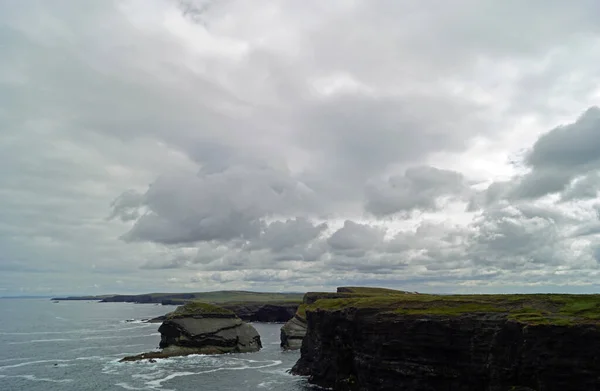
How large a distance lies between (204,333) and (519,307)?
322 ft

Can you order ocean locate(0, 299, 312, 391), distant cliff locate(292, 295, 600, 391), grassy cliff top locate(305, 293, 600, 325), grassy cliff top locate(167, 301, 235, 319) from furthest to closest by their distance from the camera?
grassy cliff top locate(167, 301, 235, 319)
ocean locate(0, 299, 312, 391)
grassy cliff top locate(305, 293, 600, 325)
distant cliff locate(292, 295, 600, 391)

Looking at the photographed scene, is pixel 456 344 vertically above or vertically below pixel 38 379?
above

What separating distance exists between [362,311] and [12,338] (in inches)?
6153

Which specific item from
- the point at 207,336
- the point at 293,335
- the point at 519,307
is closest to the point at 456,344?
the point at 519,307

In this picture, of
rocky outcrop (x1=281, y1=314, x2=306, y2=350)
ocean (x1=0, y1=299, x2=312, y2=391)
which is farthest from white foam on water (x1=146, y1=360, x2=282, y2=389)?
rocky outcrop (x1=281, y1=314, x2=306, y2=350)

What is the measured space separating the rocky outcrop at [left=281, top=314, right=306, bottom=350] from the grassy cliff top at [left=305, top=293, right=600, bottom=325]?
192ft

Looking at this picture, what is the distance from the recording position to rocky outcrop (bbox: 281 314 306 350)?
151462mm

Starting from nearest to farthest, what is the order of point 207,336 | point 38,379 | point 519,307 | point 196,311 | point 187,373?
point 519,307, point 38,379, point 187,373, point 207,336, point 196,311

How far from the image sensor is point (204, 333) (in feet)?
469

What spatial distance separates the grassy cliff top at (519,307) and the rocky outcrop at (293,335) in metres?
58.7

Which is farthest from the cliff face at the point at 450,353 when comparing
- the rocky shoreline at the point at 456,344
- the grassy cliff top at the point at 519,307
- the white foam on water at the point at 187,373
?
the white foam on water at the point at 187,373

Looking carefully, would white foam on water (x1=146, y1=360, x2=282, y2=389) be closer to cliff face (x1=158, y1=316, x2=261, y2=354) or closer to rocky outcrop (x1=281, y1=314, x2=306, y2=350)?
cliff face (x1=158, y1=316, x2=261, y2=354)

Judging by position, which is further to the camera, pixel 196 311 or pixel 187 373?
pixel 196 311

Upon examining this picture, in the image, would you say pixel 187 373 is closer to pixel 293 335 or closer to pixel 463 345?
pixel 293 335
